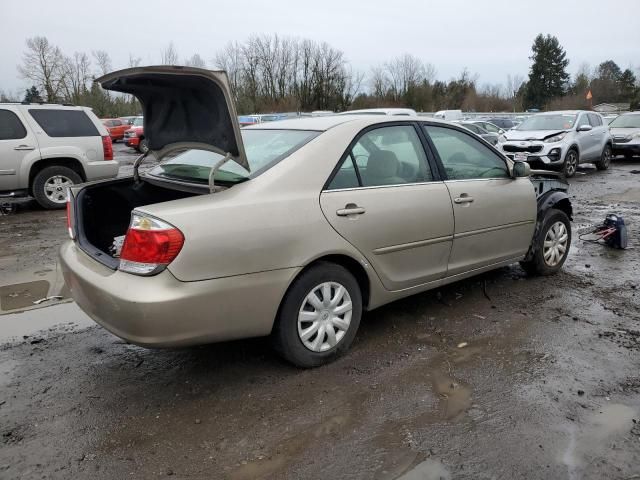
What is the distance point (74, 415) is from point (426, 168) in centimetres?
286

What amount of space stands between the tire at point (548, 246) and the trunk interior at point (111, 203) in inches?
132

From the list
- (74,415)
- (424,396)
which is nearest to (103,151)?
(74,415)

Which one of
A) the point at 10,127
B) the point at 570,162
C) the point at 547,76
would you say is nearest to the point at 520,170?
the point at 10,127

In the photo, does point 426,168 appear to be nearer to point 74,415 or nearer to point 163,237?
point 163,237

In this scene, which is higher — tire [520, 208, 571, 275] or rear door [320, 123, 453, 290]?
rear door [320, 123, 453, 290]

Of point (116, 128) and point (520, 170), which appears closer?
point (520, 170)

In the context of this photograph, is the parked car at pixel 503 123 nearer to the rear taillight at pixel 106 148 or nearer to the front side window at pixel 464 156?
the rear taillight at pixel 106 148

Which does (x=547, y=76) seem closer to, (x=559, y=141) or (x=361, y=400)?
(x=559, y=141)

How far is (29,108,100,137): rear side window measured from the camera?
30.1 ft

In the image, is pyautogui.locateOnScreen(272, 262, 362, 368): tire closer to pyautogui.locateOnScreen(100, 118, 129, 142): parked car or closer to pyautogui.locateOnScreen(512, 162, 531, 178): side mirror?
pyautogui.locateOnScreen(512, 162, 531, 178): side mirror

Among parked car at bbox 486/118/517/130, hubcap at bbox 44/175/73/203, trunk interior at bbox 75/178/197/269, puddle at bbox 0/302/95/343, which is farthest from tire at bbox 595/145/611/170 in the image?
puddle at bbox 0/302/95/343

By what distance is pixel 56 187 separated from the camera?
9484 mm

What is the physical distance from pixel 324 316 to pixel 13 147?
7851 millimetres

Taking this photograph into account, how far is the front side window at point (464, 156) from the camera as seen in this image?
4137 millimetres
